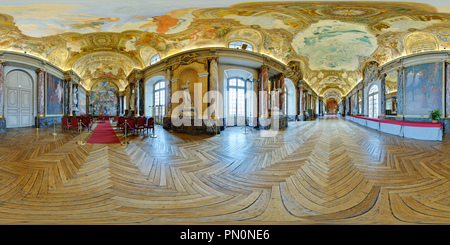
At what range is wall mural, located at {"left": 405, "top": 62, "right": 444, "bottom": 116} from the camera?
34.1 ft

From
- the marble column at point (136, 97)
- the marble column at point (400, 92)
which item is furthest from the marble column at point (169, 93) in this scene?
the marble column at point (400, 92)

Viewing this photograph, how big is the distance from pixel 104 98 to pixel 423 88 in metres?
33.0

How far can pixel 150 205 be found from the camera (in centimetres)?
203

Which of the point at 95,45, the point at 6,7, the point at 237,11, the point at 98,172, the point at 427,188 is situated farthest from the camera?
the point at 95,45

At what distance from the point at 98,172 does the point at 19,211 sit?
1247 millimetres

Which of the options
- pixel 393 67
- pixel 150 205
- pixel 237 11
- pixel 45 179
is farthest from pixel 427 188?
pixel 393 67

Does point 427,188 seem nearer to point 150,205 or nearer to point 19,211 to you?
point 150,205

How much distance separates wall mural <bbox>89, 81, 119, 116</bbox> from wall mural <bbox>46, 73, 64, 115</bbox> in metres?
10.2

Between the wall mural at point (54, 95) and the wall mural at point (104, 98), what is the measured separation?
10.2 metres

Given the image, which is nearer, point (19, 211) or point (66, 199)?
point (19, 211)

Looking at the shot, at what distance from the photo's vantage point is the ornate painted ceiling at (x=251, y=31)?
6.95 meters

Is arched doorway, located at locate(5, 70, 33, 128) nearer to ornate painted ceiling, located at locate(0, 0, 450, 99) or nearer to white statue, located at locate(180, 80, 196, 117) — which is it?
ornate painted ceiling, located at locate(0, 0, 450, 99)

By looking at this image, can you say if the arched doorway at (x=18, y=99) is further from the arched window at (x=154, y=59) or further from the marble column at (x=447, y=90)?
the marble column at (x=447, y=90)

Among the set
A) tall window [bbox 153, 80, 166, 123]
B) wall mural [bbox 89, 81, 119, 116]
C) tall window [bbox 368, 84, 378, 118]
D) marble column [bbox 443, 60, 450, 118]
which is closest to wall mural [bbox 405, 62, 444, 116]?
marble column [bbox 443, 60, 450, 118]
